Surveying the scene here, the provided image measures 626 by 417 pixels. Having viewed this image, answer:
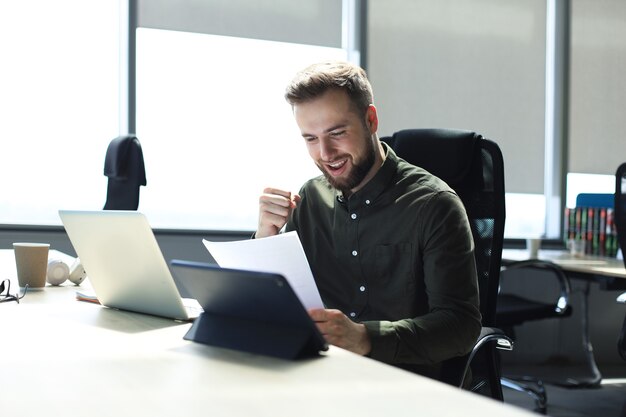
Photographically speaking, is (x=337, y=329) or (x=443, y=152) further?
(x=443, y=152)

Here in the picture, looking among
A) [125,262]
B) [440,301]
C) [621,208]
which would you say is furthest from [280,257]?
[621,208]

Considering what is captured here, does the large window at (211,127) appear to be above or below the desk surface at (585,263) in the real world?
above

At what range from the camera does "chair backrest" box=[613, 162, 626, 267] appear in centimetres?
311

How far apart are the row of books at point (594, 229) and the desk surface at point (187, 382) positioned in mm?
3524

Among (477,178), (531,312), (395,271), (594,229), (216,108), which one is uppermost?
(216,108)

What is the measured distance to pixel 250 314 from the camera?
3.60 feet

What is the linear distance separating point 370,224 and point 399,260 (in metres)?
0.12

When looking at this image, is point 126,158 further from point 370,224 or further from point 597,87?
point 597,87

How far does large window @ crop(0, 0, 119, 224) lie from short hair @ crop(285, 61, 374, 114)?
2.41 m

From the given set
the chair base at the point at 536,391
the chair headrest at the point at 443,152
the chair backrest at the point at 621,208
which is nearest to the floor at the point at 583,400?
the chair base at the point at 536,391

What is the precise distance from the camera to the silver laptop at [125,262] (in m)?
1.33

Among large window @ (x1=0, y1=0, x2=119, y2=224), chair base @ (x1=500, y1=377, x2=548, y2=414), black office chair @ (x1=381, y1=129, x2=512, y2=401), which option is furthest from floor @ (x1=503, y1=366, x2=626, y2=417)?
large window @ (x1=0, y1=0, x2=119, y2=224)

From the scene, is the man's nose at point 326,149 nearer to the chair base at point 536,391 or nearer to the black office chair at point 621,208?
the black office chair at point 621,208

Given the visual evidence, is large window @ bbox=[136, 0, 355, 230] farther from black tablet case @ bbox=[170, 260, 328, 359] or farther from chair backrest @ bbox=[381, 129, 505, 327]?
black tablet case @ bbox=[170, 260, 328, 359]
